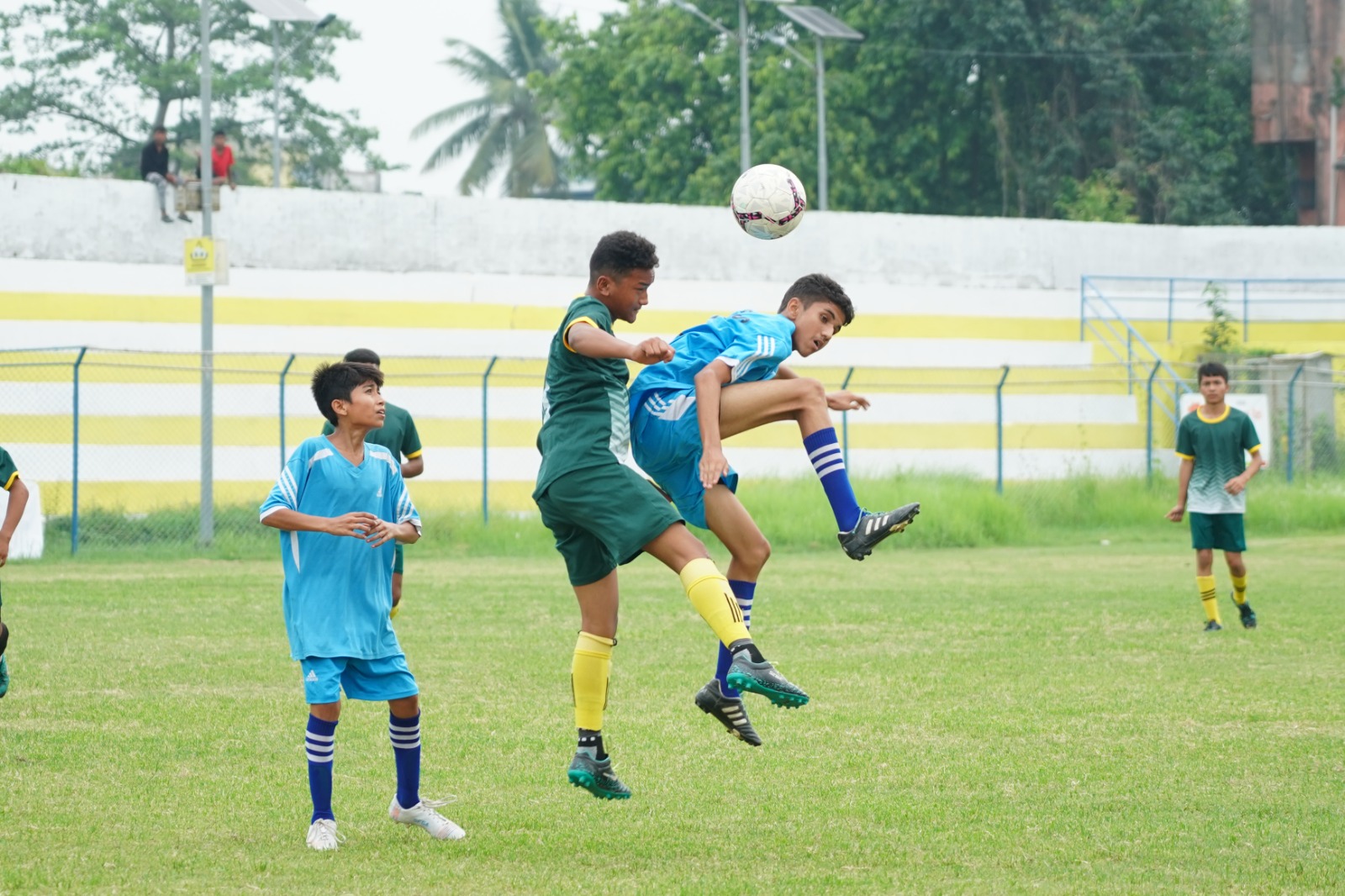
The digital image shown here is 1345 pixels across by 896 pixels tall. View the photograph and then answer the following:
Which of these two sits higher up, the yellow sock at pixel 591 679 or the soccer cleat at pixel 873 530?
the soccer cleat at pixel 873 530

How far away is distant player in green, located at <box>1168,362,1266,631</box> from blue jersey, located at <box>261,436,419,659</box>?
8.50m

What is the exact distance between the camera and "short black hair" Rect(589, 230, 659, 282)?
6.49m

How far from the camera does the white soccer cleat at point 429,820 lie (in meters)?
6.42

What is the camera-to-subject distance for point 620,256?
6.49 m

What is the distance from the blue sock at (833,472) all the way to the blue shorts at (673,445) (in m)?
0.37

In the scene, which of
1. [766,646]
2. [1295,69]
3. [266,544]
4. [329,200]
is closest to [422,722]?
[766,646]

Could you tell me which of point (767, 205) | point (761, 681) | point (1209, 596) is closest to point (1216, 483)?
point (1209, 596)

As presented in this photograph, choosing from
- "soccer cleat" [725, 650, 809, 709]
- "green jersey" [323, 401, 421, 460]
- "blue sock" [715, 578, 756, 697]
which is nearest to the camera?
"soccer cleat" [725, 650, 809, 709]

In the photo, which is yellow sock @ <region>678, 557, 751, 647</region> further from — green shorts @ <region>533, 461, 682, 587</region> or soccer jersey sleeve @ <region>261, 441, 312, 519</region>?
soccer jersey sleeve @ <region>261, 441, 312, 519</region>

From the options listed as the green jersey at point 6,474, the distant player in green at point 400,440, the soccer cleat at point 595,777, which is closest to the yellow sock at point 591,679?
the soccer cleat at point 595,777

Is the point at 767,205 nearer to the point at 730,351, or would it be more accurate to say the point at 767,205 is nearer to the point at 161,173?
the point at 730,351

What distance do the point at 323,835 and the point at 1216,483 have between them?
9.06 meters

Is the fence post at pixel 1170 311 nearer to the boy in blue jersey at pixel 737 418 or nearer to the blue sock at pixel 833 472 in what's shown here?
the boy in blue jersey at pixel 737 418

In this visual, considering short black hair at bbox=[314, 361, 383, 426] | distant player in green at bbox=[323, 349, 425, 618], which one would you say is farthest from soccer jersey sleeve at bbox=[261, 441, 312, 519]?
distant player in green at bbox=[323, 349, 425, 618]
